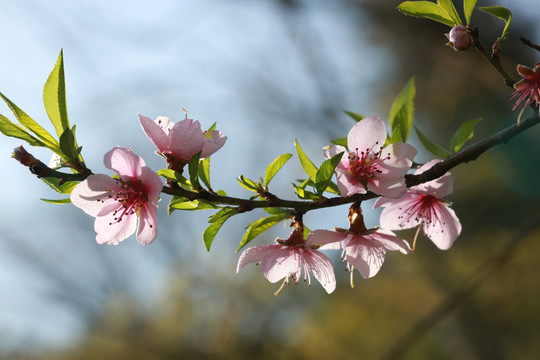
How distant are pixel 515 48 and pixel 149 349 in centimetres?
701

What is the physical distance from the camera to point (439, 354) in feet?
20.8

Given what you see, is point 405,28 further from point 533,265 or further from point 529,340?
point 529,340

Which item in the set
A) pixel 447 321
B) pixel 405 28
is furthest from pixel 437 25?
pixel 447 321

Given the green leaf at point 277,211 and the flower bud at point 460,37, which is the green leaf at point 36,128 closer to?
the green leaf at point 277,211

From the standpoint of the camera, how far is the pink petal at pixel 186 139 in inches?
26.3

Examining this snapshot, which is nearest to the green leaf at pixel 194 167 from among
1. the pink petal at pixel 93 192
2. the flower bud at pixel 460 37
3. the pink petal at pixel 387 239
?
the pink petal at pixel 93 192

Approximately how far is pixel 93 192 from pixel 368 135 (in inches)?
16.3

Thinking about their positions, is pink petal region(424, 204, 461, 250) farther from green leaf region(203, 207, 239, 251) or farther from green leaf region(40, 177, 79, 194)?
green leaf region(40, 177, 79, 194)

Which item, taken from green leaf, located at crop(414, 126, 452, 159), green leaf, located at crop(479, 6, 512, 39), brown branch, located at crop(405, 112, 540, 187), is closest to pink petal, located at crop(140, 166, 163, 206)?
brown branch, located at crop(405, 112, 540, 187)

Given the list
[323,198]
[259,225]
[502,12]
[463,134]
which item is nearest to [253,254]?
[259,225]

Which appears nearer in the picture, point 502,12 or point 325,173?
point 325,173

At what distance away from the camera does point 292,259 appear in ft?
2.57

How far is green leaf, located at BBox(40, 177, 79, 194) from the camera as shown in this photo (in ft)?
2.10

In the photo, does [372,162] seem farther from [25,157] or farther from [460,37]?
[25,157]
